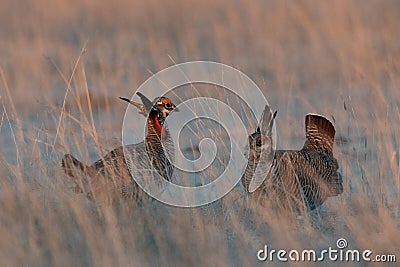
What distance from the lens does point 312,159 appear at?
15.6ft

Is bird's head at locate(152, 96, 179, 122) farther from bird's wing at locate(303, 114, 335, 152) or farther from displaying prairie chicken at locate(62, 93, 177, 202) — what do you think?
bird's wing at locate(303, 114, 335, 152)

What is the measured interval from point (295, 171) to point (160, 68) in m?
2.98

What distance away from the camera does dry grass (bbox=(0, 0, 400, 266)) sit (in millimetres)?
3955

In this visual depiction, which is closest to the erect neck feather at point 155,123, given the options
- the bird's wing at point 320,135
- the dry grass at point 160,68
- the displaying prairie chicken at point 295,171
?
the dry grass at point 160,68


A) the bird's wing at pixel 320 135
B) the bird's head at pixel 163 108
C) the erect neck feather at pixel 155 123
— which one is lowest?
the bird's wing at pixel 320 135

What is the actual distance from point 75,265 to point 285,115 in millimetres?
2792

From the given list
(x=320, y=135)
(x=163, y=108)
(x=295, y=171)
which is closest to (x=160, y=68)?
(x=163, y=108)

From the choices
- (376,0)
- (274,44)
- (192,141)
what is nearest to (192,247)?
(192,141)

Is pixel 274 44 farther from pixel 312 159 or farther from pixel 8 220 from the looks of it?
pixel 8 220

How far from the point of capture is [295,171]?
180 inches

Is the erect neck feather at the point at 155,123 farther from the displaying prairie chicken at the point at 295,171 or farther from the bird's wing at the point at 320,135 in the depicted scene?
the bird's wing at the point at 320,135

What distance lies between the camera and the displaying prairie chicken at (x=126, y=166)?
4398 millimetres

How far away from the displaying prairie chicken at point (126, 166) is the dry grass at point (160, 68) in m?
0.09

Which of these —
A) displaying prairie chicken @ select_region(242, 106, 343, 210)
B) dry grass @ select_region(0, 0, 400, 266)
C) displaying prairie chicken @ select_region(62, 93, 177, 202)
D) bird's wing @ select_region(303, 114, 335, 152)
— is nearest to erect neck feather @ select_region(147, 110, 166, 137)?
displaying prairie chicken @ select_region(62, 93, 177, 202)
